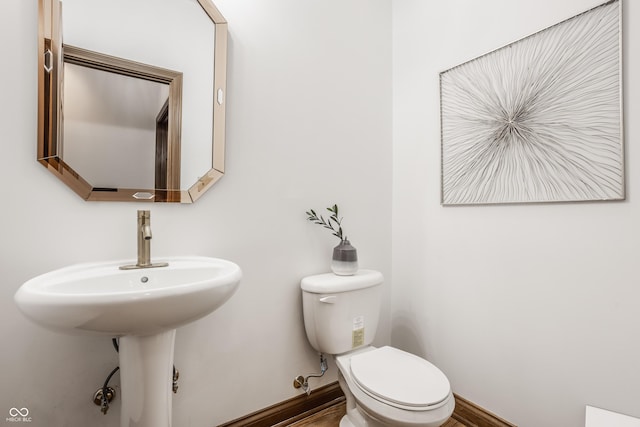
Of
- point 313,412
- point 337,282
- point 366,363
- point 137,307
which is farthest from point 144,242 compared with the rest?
point 313,412

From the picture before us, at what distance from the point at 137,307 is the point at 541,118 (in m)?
1.51

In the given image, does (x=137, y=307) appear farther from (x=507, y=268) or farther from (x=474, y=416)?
(x=474, y=416)

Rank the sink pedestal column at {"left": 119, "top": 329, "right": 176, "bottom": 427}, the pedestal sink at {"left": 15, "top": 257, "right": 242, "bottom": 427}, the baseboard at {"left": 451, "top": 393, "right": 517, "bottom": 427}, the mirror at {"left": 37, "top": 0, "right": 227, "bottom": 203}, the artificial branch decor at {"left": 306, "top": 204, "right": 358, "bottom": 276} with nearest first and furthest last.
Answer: the pedestal sink at {"left": 15, "top": 257, "right": 242, "bottom": 427} → the sink pedestal column at {"left": 119, "top": 329, "right": 176, "bottom": 427} → the mirror at {"left": 37, "top": 0, "right": 227, "bottom": 203} → the baseboard at {"left": 451, "top": 393, "right": 517, "bottom": 427} → the artificial branch decor at {"left": 306, "top": 204, "right": 358, "bottom": 276}

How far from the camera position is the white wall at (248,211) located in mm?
950

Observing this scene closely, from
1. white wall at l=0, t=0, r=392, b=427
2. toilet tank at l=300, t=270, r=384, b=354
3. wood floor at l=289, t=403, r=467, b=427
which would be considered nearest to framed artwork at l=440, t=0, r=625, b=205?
white wall at l=0, t=0, r=392, b=427

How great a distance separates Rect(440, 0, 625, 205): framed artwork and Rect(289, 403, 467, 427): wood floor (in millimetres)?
1045

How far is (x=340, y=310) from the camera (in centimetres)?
135

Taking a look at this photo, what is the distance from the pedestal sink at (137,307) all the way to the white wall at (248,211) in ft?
0.51

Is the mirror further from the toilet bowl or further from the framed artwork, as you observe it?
the framed artwork

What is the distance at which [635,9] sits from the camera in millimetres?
991

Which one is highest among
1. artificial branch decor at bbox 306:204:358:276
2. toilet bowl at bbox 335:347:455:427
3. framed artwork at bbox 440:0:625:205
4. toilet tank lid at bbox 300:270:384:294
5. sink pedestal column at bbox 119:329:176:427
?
framed artwork at bbox 440:0:625:205

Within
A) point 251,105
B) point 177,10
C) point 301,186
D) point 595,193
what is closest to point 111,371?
point 301,186

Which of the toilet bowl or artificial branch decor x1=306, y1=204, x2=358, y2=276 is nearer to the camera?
the toilet bowl

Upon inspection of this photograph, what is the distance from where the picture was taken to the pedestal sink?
2.15 feet
